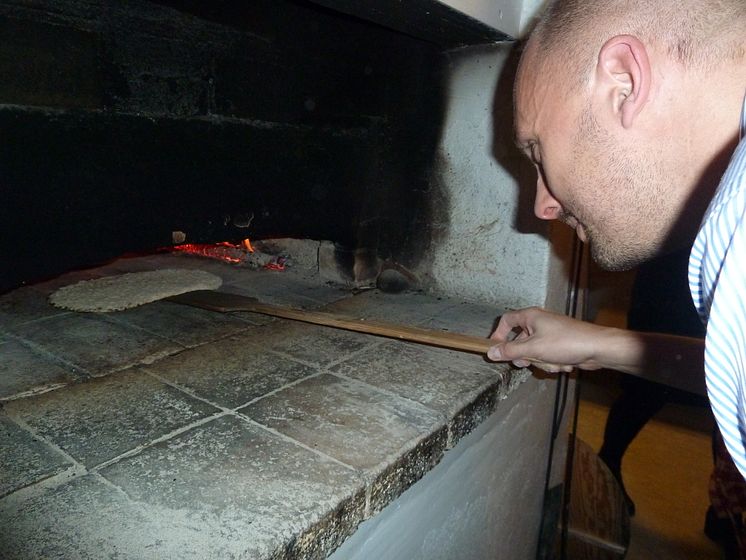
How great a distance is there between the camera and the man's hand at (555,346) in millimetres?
1287

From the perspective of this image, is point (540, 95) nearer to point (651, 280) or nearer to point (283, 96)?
point (283, 96)

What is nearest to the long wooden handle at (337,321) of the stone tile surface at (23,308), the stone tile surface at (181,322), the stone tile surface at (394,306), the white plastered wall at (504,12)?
the stone tile surface at (181,322)

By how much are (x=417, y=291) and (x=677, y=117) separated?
1261mm

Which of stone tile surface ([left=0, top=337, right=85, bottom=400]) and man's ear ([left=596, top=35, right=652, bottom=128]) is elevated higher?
man's ear ([left=596, top=35, right=652, bottom=128])

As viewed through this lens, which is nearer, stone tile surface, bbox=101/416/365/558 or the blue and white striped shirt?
the blue and white striped shirt

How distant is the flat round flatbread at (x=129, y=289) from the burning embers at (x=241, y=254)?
11.3 inches

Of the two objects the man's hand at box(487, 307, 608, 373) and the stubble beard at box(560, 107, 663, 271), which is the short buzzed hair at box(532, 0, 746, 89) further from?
the man's hand at box(487, 307, 608, 373)

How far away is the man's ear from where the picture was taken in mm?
792

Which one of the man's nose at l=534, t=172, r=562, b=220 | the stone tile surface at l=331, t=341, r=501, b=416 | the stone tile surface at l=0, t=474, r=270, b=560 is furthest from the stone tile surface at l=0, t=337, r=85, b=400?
the man's nose at l=534, t=172, r=562, b=220

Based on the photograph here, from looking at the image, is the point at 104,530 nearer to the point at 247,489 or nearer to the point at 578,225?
the point at 247,489

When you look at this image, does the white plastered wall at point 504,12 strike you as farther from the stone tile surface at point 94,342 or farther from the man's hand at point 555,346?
the stone tile surface at point 94,342

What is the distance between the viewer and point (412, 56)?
70.4 inches

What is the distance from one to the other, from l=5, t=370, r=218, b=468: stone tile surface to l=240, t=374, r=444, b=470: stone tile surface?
156mm

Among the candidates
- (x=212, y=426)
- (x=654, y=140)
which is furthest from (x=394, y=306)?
(x=654, y=140)
